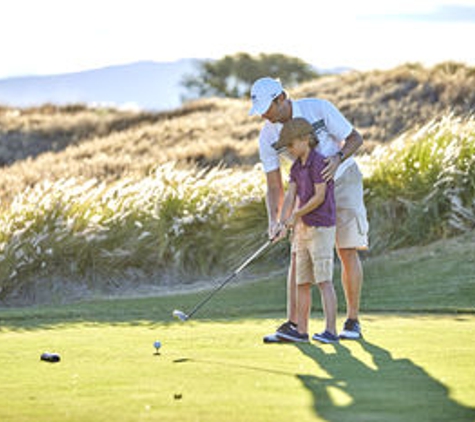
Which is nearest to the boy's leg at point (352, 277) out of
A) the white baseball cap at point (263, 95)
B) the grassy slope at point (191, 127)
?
the white baseball cap at point (263, 95)

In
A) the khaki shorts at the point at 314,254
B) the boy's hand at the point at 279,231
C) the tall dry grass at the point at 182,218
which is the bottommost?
the tall dry grass at the point at 182,218

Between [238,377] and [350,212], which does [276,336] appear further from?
[238,377]

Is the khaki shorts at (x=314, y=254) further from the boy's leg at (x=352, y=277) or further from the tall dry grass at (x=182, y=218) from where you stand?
the tall dry grass at (x=182, y=218)

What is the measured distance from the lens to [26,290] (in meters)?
13.2

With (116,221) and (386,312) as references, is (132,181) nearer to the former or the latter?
(116,221)

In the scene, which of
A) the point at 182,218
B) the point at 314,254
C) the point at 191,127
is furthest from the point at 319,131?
the point at 191,127

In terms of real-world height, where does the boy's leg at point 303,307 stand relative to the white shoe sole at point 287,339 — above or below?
above

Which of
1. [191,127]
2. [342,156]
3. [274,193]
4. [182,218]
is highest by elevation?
A: [342,156]

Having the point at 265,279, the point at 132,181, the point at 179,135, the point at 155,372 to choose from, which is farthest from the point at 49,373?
the point at 179,135

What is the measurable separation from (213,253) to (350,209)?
20.5 ft

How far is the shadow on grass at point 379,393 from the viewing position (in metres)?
4.90

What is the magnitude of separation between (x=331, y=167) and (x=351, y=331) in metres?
1.04

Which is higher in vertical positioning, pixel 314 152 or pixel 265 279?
pixel 314 152

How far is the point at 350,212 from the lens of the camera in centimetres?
786
